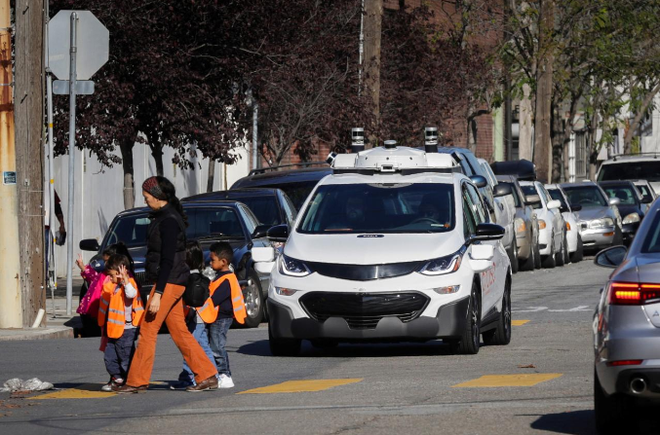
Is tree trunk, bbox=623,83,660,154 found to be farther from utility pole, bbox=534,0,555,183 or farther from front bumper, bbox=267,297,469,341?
front bumper, bbox=267,297,469,341

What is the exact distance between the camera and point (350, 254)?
1331 cm

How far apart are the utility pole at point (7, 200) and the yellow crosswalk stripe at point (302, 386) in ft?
20.5

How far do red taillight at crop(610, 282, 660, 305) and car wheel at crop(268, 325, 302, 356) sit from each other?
593 centimetres

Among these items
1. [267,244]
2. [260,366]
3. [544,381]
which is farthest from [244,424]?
[267,244]

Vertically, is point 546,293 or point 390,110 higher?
point 390,110

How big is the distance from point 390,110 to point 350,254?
2265cm

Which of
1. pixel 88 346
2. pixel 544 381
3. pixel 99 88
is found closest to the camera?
pixel 544 381

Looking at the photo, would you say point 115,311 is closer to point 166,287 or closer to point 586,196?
point 166,287

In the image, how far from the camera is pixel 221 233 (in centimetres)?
1827

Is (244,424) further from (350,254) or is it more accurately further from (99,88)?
(99,88)

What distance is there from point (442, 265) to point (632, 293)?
5408 millimetres

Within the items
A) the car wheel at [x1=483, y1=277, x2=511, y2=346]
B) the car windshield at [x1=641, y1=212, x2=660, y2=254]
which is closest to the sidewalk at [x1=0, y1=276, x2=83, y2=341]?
the car wheel at [x1=483, y1=277, x2=511, y2=346]

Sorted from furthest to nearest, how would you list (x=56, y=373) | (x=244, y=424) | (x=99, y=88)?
1. (x=99, y=88)
2. (x=56, y=373)
3. (x=244, y=424)

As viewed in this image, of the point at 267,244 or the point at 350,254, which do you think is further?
the point at 267,244
